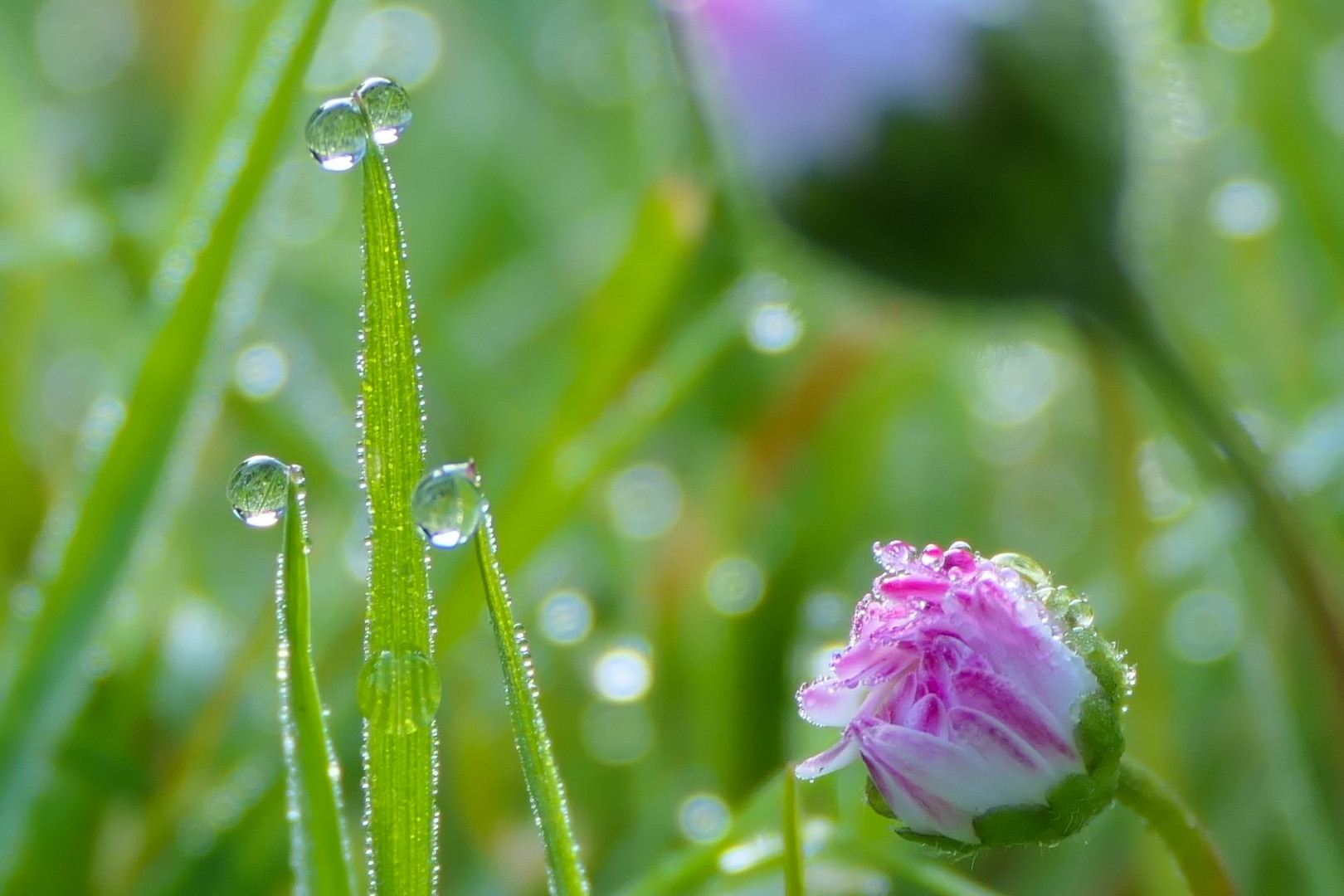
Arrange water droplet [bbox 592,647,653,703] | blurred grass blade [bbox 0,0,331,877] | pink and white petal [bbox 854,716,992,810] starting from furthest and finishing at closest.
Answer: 1. water droplet [bbox 592,647,653,703]
2. blurred grass blade [bbox 0,0,331,877]
3. pink and white petal [bbox 854,716,992,810]

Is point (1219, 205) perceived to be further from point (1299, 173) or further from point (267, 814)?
point (267, 814)

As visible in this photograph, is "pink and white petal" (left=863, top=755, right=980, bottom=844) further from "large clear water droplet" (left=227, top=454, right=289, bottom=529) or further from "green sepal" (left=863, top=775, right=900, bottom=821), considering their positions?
"large clear water droplet" (left=227, top=454, right=289, bottom=529)

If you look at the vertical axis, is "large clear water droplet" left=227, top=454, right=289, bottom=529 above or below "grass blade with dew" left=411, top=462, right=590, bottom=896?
above

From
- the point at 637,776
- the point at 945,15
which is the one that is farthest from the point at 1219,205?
the point at 637,776

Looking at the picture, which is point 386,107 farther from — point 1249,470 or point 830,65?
point 1249,470

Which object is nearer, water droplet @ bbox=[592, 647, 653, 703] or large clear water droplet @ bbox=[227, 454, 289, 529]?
large clear water droplet @ bbox=[227, 454, 289, 529]

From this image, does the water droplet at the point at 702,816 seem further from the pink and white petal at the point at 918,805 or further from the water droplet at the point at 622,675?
the pink and white petal at the point at 918,805

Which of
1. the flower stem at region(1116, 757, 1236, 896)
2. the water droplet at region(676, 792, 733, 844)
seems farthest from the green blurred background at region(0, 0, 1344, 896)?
the flower stem at region(1116, 757, 1236, 896)
